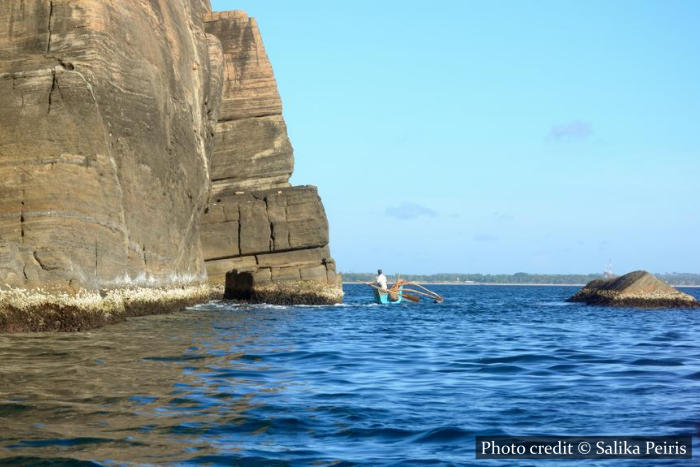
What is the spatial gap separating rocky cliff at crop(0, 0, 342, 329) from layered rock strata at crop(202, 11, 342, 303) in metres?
1.02

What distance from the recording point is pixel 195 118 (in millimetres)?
38500

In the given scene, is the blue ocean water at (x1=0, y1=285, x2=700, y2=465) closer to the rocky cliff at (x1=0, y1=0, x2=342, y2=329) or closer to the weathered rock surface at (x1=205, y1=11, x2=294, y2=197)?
the rocky cliff at (x1=0, y1=0, x2=342, y2=329)

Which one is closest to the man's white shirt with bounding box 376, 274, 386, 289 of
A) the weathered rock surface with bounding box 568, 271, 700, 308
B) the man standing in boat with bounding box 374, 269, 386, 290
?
the man standing in boat with bounding box 374, 269, 386, 290

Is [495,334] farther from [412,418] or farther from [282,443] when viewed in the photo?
[282,443]

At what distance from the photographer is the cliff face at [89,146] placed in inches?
859

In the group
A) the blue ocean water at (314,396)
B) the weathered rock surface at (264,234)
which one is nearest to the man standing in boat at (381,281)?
the weathered rock surface at (264,234)

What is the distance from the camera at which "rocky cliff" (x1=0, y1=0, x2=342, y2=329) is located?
21906mm

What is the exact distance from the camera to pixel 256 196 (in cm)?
4475

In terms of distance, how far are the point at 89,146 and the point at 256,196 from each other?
20626 mm

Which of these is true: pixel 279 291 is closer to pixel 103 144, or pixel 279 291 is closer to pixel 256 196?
pixel 256 196

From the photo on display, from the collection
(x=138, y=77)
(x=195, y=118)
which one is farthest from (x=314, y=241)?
(x=138, y=77)

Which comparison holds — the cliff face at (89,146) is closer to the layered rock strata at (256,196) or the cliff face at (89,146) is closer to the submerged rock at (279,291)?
the submerged rock at (279,291)

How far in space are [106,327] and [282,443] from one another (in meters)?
14.2

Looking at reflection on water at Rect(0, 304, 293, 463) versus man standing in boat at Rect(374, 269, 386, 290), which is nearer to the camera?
reflection on water at Rect(0, 304, 293, 463)
